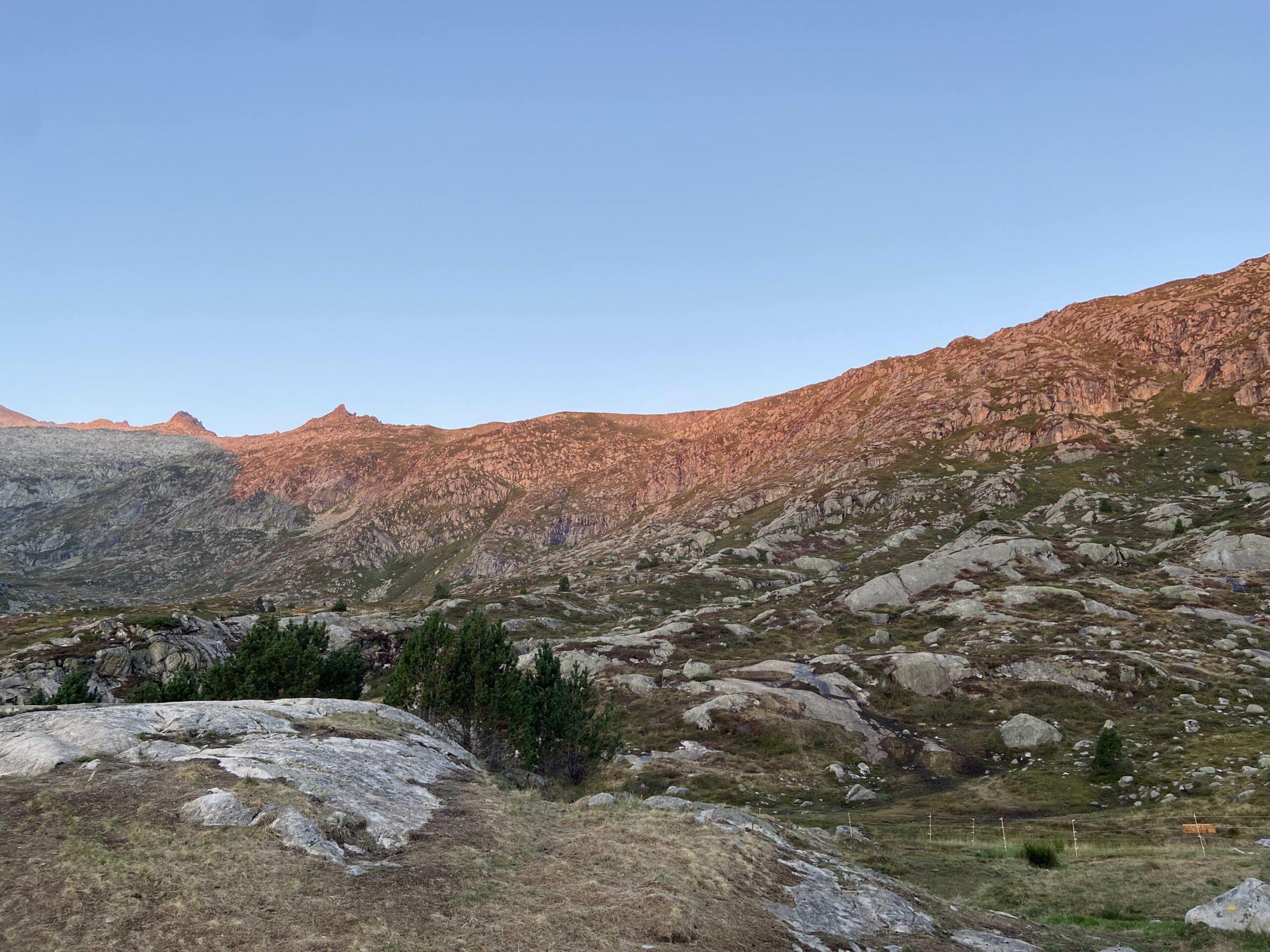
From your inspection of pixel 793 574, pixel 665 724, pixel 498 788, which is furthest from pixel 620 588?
pixel 498 788

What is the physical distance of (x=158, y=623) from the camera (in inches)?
3674

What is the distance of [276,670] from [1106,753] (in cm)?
7051

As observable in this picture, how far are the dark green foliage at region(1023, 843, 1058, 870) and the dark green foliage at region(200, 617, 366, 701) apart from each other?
5041 cm

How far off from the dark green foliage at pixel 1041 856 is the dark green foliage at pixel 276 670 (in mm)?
50410

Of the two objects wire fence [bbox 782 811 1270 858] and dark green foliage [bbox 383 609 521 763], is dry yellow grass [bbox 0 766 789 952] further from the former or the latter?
wire fence [bbox 782 811 1270 858]

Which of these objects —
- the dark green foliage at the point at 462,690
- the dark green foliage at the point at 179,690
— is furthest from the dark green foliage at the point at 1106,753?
the dark green foliage at the point at 179,690

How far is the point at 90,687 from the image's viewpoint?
76938 millimetres

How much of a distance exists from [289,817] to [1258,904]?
33.3 metres

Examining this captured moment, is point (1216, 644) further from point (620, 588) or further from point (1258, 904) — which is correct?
point (620, 588)

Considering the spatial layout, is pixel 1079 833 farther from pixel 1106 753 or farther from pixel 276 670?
pixel 276 670

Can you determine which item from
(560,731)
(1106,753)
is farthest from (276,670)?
(1106,753)

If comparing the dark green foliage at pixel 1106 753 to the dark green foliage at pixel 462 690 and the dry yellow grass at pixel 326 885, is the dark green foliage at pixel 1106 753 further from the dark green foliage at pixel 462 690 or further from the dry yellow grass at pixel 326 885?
the dark green foliage at pixel 462 690

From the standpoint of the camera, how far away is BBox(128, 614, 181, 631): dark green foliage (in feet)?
304

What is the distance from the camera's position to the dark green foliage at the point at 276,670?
51.0m
